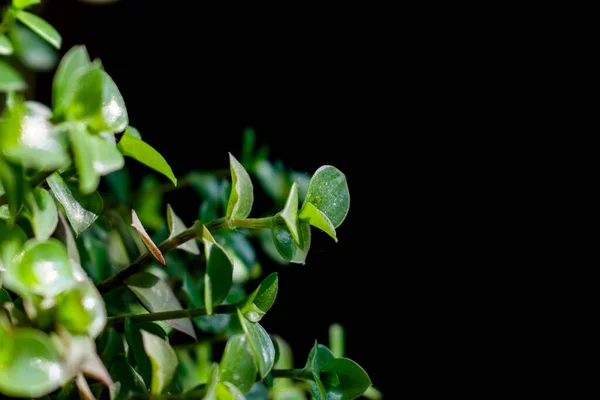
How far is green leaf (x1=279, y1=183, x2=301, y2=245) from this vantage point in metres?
0.33

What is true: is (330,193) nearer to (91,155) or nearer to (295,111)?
(91,155)

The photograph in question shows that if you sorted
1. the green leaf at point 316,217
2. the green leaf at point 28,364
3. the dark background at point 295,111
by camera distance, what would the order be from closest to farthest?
the green leaf at point 28,364, the green leaf at point 316,217, the dark background at point 295,111

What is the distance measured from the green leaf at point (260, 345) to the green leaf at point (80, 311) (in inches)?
3.4

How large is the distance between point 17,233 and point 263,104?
78 centimetres

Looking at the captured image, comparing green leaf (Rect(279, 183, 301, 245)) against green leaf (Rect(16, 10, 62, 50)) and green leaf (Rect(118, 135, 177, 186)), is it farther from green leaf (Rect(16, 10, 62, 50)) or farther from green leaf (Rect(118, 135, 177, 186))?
green leaf (Rect(16, 10, 62, 50))

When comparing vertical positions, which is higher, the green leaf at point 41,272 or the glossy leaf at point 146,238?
the green leaf at point 41,272

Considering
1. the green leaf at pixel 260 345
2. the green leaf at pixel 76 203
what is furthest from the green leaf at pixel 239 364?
the green leaf at pixel 76 203

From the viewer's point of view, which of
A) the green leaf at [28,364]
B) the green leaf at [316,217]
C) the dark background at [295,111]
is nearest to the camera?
the green leaf at [28,364]

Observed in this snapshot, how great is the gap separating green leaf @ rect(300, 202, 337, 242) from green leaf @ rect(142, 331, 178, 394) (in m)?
0.11

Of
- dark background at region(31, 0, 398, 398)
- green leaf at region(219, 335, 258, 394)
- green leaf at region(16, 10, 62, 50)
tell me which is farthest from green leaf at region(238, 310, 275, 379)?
dark background at region(31, 0, 398, 398)

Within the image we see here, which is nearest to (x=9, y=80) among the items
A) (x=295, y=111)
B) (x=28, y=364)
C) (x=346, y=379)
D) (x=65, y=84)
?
(x=65, y=84)

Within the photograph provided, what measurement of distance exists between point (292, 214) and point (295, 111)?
732 millimetres

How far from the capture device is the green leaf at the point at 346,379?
1.24 ft

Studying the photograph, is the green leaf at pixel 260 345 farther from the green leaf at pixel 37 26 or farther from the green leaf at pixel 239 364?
the green leaf at pixel 37 26
